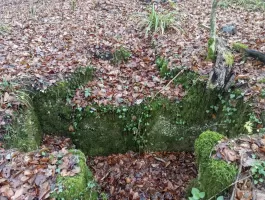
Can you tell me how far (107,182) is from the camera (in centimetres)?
464

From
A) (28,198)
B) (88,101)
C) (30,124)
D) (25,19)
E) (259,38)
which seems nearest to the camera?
(28,198)

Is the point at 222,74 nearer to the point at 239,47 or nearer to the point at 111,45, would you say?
the point at 239,47

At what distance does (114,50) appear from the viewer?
5.95 m

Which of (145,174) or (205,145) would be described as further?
(145,174)

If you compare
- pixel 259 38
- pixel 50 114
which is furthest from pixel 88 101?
pixel 259 38

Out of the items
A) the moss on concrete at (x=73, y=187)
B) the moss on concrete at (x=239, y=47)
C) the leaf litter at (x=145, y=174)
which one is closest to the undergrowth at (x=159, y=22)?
the moss on concrete at (x=239, y=47)

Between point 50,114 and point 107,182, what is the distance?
71.2 inches

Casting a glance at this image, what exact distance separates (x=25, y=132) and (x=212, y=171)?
325cm

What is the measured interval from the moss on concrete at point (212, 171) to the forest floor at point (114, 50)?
57.2 inches

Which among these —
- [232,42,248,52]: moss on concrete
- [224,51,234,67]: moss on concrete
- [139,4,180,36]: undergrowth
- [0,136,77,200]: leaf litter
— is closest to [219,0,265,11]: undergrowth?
[139,4,180,36]: undergrowth

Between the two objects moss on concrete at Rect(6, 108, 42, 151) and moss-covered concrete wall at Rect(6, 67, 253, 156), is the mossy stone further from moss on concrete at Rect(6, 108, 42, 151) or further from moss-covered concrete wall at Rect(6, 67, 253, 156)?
moss on concrete at Rect(6, 108, 42, 151)

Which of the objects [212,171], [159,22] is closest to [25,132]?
[212,171]

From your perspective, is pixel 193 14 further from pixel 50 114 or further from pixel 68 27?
pixel 50 114

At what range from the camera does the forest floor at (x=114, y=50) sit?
15.3ft
